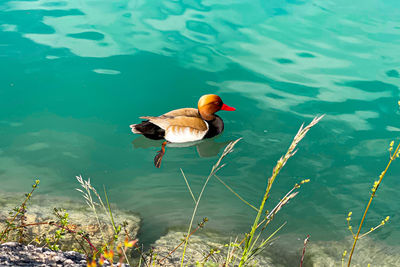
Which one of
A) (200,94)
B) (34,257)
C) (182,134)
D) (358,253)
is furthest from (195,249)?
(200,94)

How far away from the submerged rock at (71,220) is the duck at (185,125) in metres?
1.33

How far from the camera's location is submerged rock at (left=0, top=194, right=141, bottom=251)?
365 cm

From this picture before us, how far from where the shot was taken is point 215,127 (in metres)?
6.20

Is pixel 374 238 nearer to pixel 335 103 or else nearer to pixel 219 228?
pixel 219 228

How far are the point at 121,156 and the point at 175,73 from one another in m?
2.47

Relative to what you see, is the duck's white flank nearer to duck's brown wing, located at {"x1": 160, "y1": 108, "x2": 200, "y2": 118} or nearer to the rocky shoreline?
duck's brown wing, located at {"x1": 160, "y1": 108, "x2": 200, "y2": 118}

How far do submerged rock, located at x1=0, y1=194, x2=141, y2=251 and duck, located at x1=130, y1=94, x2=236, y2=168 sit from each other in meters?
1.33

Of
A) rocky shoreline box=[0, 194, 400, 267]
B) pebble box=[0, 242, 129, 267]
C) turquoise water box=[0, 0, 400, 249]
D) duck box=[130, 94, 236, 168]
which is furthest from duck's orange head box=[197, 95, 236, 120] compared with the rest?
pebble box=[0, 242, 129, 267]

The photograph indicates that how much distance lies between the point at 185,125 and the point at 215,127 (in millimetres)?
512

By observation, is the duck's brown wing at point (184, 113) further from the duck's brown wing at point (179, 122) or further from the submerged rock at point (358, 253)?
the submerged rock at point (358, 253)

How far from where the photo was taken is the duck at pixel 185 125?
5.80m

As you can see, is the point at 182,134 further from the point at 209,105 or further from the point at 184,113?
the point at 209,105

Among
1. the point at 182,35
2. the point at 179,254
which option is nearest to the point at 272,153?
the point at 179,254

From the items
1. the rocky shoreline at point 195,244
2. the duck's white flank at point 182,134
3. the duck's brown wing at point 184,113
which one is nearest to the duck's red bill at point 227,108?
the duck's brown wing at point 184,113
